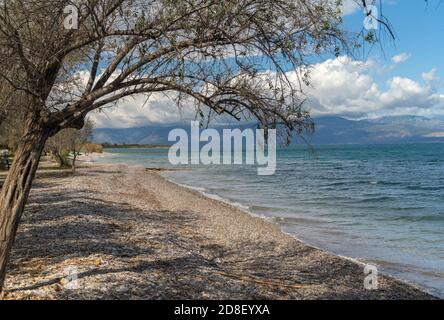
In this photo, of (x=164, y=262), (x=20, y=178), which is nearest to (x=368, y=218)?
(x=164, y=262)

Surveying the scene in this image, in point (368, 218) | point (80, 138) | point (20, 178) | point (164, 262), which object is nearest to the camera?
point (20, 178)

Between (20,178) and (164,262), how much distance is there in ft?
15.8

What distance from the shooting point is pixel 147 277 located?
30.1 feet

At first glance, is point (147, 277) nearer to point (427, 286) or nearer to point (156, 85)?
point (156, 85)

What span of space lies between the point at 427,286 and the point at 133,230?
8879 mm

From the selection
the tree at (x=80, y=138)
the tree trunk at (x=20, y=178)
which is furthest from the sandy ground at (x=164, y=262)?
the tree at (x=80, y=138)

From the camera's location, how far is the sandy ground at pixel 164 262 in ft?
27.7

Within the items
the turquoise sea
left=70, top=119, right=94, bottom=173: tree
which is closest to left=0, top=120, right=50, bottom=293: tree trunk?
the turquoise sea

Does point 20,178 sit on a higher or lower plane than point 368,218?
higher

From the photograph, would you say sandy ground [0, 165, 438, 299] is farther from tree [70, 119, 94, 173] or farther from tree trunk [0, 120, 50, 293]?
tree [70, 119, 94, 173]

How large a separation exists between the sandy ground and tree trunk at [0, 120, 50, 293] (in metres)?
1.25

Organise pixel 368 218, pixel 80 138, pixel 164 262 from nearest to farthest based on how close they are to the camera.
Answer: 1. pixel 164 262
2. pixel 368 218
3. pixel 80 138

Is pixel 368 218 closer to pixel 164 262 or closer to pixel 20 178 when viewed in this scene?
pixel 164 262

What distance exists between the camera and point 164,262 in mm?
10867
